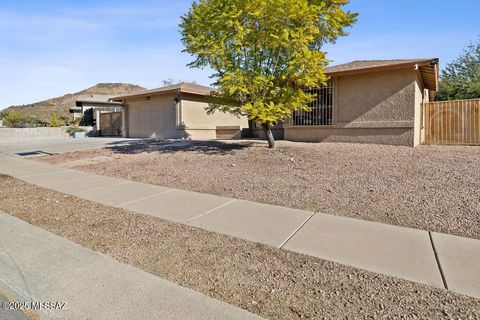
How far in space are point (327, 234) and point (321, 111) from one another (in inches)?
407

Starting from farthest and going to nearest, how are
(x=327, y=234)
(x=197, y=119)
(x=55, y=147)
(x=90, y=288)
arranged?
(x=197, y=119) < (x=55, y=147) < (x=327, y=234) < (x=90, y=288)

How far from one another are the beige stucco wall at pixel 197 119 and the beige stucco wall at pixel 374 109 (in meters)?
9.21

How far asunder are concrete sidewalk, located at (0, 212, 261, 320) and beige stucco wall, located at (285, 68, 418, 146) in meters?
11.4

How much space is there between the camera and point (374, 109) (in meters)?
12.6

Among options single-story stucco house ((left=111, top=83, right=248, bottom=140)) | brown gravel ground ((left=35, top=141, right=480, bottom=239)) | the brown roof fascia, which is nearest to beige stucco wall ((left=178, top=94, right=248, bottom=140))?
single-story stucco house ((left=111, top=83, right=248, bottom=140))

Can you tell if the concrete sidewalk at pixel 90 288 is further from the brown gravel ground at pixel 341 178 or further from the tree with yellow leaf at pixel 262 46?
the tree with yellow leaf at pixel 262 46

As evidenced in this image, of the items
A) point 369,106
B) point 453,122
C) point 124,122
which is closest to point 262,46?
point 369,106

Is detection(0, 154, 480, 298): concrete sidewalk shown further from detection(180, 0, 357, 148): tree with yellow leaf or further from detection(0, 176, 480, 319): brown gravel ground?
detection(180, 0, 357, 148): tree with yellow leaf

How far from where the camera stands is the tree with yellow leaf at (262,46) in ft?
31.9

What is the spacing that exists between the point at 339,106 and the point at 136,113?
51.2 ft

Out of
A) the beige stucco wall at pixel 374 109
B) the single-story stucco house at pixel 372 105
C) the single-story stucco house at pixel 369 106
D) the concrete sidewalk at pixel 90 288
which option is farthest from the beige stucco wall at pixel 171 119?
the concrete sidewalk at pixel 90 288

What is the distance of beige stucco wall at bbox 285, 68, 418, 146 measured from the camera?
11867mm

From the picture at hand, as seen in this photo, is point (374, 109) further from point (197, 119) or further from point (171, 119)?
point (171, 119)

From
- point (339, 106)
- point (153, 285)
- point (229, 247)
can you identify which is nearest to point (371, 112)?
point (339, 106)
